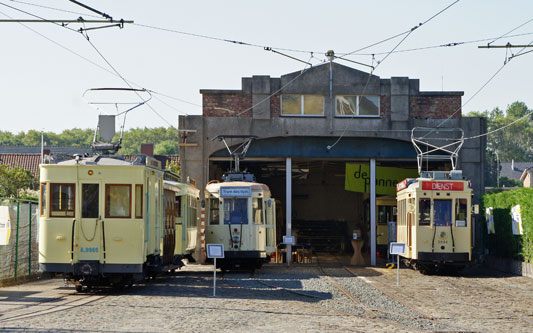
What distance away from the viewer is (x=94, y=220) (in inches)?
662

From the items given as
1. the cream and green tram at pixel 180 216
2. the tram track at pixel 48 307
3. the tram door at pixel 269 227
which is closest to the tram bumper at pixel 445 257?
the tram door at pixel 269 227

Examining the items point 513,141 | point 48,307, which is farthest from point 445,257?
point 513,141

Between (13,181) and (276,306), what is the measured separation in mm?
43103

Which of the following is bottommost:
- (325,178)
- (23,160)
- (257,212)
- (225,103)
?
(257,212)

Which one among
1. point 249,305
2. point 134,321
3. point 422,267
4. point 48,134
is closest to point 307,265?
point 422,267

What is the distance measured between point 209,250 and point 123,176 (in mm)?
2368

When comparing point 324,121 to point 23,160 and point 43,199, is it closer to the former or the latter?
point 43,199

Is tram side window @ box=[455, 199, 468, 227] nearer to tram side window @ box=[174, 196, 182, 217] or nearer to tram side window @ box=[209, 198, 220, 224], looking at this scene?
tram side window @ box=[209, 198, 220, 224]

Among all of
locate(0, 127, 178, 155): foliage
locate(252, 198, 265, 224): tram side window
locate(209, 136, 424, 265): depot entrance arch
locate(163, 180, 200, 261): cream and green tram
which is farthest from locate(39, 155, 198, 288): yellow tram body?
locate(0, 127, 178, 155): foliage

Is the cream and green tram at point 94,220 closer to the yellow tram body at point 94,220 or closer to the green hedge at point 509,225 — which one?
the yellow tram body at point 94,220

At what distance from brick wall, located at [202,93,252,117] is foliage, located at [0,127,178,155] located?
110 meters

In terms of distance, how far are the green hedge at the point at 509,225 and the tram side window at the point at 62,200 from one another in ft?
43.3

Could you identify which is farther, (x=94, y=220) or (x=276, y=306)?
(x=94, y=220)

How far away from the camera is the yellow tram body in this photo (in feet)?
54.7
